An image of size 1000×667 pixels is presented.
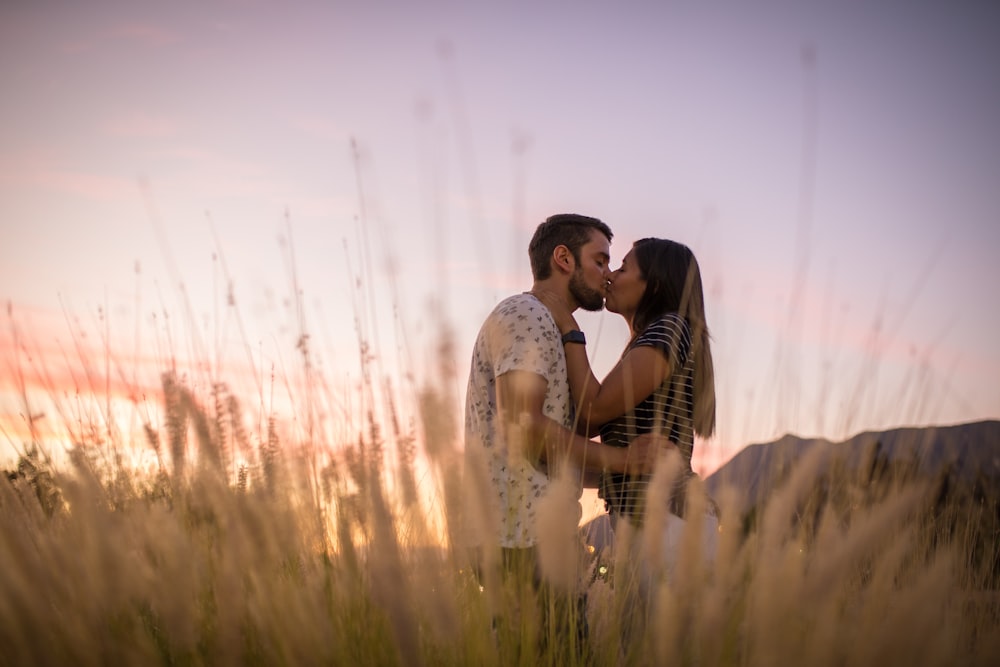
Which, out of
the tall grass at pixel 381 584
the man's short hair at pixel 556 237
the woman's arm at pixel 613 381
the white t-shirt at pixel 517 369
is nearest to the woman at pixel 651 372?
the woman's arm at pixel 613 381

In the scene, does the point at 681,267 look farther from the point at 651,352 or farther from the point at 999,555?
the point at 999,555

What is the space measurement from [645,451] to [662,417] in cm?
25

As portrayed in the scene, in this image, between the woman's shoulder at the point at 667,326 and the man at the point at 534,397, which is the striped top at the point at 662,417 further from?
the man at the point at 534,397

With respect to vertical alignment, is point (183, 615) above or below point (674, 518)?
above

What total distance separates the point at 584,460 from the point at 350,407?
3.09ft

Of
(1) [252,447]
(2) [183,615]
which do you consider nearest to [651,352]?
(1) [252,447]

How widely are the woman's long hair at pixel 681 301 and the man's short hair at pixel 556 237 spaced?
314mm

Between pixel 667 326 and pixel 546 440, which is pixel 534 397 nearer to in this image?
pixel 546 440

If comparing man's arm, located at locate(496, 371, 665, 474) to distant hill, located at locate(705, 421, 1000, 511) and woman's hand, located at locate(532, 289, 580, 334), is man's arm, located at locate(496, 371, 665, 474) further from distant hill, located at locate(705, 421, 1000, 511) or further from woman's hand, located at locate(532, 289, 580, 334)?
woman's hand, located at locate(532, 289, 580, 334)

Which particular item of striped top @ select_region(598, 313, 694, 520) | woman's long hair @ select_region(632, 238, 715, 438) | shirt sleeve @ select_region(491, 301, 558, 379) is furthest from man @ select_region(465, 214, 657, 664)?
woman's long hair @ select_region(632, 238, 715, 438)

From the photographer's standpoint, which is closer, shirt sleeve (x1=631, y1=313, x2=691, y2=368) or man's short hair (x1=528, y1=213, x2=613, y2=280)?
shirt sleeve (x1=631, y1=313, x2=691, y2=368)

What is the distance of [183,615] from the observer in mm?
1628

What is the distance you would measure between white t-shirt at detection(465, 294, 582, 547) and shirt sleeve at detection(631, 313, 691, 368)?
0.38 meters

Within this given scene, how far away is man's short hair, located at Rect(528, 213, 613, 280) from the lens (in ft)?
11.2
